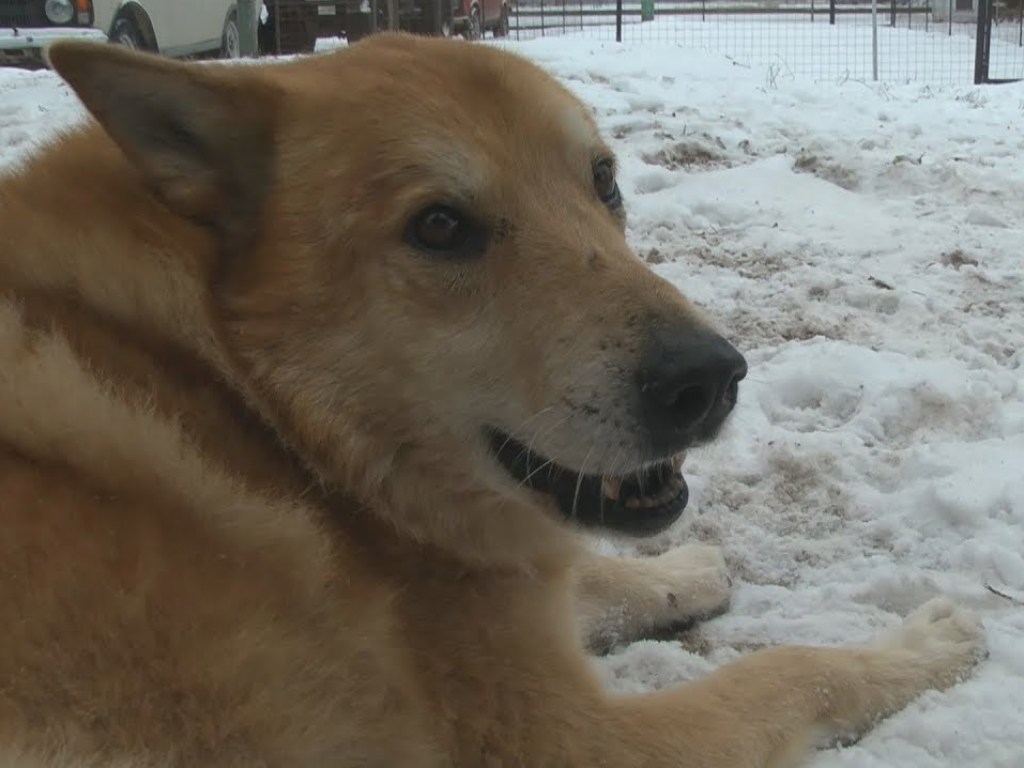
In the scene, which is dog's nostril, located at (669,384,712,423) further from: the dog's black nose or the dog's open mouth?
the dog's open mouth

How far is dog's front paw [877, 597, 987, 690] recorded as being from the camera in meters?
2.47

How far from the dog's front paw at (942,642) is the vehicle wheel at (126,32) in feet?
28.2

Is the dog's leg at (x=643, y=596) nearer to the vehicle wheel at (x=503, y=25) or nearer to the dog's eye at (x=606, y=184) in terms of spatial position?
the dog's eye at (x=606, y=184)

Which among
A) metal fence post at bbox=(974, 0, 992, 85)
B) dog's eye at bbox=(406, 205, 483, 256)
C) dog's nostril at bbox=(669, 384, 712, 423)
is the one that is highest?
metal fence post at bbox=(974, 0, 992, 85)

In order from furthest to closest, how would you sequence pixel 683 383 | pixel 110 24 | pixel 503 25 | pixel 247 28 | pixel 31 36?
1. pixel 503 25
2. pixel 247 28
3. pixel 110 24
4. pixel 31 36
5. pixel 683 383

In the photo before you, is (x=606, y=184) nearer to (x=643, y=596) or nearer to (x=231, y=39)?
(x=643, y=596)

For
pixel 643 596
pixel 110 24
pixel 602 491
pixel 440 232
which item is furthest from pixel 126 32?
pixel 602 491

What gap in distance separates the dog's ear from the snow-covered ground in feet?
1.49

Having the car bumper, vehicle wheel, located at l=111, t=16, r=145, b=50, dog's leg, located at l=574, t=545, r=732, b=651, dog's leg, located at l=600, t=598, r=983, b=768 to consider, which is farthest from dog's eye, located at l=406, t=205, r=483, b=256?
vehicle wheel, located at l=111, t=16, r=145, b=50

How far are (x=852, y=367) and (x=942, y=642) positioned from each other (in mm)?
1487

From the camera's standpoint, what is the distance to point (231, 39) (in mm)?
12484

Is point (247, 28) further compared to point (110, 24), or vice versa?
point (247, 28)

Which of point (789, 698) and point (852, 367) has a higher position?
point (852, 367)

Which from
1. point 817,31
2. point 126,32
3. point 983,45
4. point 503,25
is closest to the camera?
point 126,32
